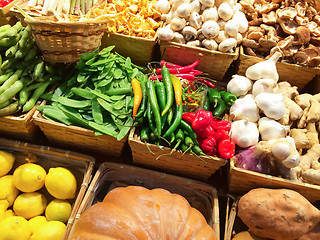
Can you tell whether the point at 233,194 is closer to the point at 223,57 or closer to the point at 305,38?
the point at 223,57

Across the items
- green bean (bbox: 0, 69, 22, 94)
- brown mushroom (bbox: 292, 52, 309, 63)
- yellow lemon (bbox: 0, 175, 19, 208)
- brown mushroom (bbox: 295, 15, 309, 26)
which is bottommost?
yellow lemon (bbox: 0, 175, 19, 208)

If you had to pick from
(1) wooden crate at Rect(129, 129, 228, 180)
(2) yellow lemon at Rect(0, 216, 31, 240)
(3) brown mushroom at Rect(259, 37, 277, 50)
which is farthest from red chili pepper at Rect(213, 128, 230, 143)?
(2) yellow lemon at Rect(0, 216, 31, 240)

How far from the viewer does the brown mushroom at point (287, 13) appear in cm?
232

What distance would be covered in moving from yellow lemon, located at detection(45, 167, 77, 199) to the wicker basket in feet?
2.69

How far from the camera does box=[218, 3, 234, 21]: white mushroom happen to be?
2178mm

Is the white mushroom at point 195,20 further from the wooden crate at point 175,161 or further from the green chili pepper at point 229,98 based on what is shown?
the wooden crate at point 175,161

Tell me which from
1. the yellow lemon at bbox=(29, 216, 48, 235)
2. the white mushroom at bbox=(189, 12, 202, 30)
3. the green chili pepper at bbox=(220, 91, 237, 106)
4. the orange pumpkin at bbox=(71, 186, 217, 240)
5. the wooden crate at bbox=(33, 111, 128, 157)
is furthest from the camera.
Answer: the white mushroom at bbox=(189, 12, 202, 30)

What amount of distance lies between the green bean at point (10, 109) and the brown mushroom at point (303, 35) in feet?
7.63

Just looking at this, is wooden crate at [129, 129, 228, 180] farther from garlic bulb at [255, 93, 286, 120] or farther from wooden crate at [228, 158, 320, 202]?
garlic bulb at [255, 93, 286, 120]

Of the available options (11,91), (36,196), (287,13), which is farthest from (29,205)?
(287,13)

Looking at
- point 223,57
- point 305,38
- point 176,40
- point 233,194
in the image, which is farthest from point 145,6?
point 233,194

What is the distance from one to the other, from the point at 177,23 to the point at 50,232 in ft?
6.07

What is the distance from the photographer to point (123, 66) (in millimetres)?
2125

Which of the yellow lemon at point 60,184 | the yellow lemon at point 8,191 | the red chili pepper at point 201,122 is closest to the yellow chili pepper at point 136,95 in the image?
the red chili pepper at point 201,122
